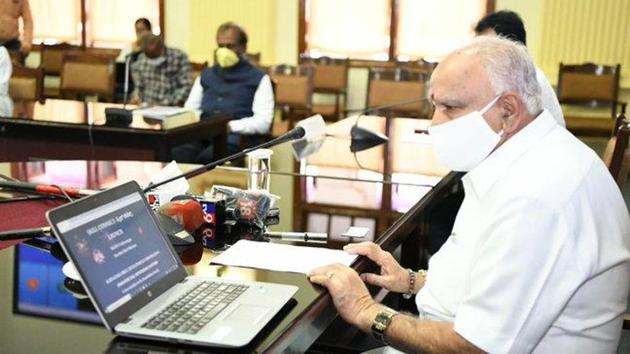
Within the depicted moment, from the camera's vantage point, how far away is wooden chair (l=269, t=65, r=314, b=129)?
607 cm

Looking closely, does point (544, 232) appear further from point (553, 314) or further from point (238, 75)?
point (238, 75)

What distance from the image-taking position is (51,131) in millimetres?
3928

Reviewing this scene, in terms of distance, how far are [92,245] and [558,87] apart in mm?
5929

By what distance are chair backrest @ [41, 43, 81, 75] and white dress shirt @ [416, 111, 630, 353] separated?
7.28 m

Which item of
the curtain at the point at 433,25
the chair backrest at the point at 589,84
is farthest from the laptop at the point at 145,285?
the curtain at the point at 433,25

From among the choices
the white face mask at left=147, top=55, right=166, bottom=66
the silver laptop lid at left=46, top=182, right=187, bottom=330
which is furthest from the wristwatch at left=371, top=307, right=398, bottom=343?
the white face mask at left=147, top=55, right=166, bottom=66

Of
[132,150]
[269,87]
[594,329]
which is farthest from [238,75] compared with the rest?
[594,329]

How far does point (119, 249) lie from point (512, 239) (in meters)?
0.64

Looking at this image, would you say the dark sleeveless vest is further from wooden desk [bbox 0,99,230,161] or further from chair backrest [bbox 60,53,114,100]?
chair backrest [bbox 60,53,114,100]

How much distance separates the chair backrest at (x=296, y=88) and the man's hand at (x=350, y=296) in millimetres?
4593

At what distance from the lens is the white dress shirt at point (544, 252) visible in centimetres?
137

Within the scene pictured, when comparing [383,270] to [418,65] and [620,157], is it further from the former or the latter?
[418,65]

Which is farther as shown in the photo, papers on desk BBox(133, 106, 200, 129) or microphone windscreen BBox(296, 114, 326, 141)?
papers on desk BBox(133, 106, 200, 129)

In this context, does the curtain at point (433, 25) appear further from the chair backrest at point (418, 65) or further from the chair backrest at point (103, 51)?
the chair backrest at point (103, 51)
